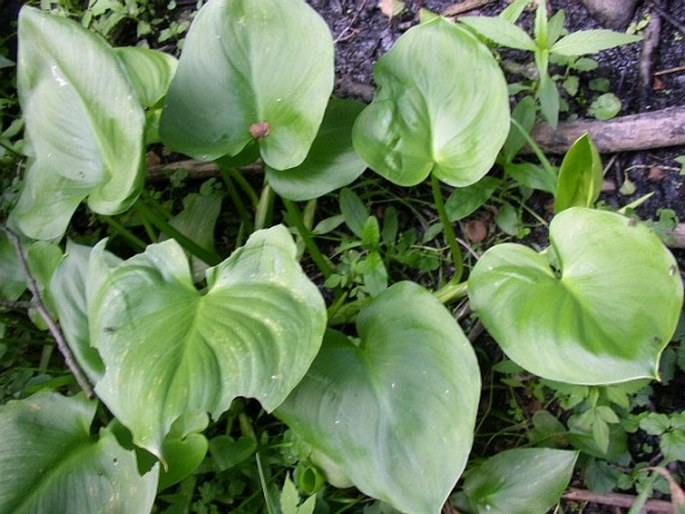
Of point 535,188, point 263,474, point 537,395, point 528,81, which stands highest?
point 528,81

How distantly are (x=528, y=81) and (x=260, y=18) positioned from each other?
0.55 meters

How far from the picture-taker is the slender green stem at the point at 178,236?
1213 mm

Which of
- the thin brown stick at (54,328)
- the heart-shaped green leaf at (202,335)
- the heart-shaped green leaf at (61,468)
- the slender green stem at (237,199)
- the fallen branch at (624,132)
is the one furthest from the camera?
the slender green stem at (237,199)

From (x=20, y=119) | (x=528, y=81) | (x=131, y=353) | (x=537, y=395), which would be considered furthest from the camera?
(x=20, y=119)

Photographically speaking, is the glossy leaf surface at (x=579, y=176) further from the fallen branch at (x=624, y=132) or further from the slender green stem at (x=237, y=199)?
the slender green stem at (x=237, y=199)

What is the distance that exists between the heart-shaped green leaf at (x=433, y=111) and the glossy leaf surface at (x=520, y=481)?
17.9 inches

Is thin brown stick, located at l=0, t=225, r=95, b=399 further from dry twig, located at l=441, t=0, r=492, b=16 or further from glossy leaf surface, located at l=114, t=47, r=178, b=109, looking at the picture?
dry twig, located at l=441, t=0, r=492, b=16

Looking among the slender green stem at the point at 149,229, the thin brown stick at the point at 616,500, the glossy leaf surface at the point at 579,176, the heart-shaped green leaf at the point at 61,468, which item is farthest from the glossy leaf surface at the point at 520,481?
the slender green stem at the point at 149,229

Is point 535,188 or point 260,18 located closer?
point 260,18

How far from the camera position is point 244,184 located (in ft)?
4.33

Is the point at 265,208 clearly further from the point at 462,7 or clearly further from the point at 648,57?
the point at 648,57

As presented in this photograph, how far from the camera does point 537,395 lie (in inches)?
45.7

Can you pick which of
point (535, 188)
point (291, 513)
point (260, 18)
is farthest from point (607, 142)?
point (291, 513)

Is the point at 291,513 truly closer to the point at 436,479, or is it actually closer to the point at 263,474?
the point at 263,474
